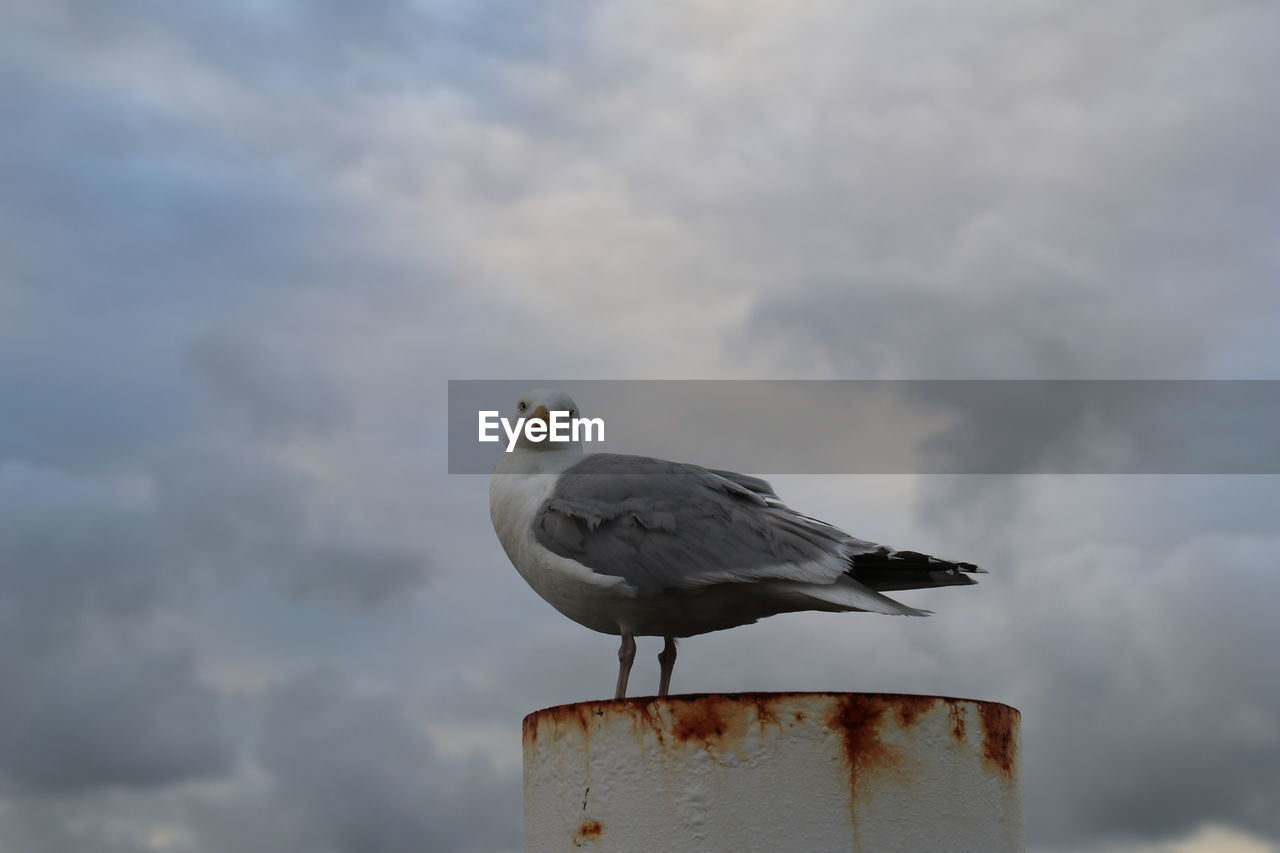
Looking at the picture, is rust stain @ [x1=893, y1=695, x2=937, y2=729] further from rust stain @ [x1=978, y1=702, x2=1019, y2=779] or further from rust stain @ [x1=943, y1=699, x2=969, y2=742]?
rust stain @ [x1=978, y1=702, x2=1019, y2=779]

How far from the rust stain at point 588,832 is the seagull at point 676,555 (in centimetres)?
225

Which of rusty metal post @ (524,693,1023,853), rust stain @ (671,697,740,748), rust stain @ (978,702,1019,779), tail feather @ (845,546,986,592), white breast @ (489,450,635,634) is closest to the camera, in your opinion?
rusty metal post @ (524,693,1023,853)

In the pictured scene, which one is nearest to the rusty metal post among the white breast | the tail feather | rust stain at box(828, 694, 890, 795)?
rust stain at box(828, 694, 890, 795)

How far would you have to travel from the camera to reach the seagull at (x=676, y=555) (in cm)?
814

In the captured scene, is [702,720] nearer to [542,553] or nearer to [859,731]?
[859,731]

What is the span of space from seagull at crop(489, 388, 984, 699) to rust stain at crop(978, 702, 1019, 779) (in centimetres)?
148

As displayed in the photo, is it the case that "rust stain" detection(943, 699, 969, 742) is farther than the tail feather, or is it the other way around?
the tail feather

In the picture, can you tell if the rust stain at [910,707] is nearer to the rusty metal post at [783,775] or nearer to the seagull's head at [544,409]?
the rusty metal post at [783,775]

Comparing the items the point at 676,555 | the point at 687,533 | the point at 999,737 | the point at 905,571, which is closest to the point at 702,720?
the point at 999,737

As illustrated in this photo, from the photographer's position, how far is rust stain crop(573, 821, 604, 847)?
617cm

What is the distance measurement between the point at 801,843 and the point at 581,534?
10.7 ft

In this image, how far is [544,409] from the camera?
31.4ft

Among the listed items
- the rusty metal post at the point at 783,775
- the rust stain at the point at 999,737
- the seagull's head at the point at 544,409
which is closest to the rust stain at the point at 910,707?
the rusty metal post at the point at 783,775

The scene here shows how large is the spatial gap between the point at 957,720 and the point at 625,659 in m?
2.85
